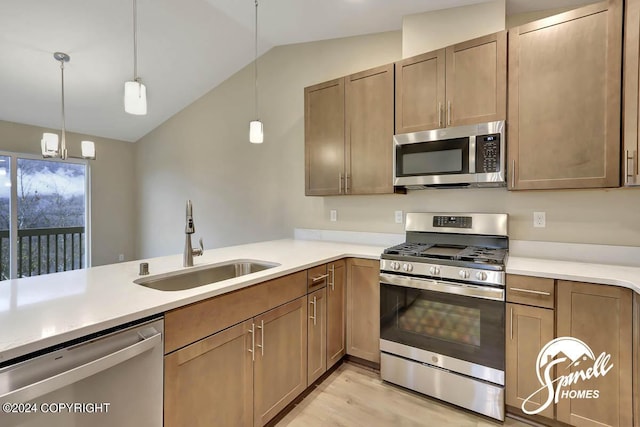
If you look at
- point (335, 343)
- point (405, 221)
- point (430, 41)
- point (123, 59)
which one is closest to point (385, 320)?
point (335, 343)

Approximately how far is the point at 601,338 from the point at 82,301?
8.02 ft

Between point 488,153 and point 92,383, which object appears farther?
point 488,153

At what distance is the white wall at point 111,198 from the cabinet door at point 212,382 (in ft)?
15.7

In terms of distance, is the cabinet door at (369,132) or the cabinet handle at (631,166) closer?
the cabinet handle at (631,166)

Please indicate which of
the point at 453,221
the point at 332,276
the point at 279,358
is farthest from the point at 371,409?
the point at 453,221

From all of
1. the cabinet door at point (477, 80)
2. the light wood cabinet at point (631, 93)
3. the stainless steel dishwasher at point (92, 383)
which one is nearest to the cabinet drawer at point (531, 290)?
the light wood cabinet at point (631, 93)

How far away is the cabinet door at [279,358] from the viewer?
1.63 metres

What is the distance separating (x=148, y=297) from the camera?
4.09 feet

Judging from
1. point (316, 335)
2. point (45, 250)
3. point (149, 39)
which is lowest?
point (316, 335)

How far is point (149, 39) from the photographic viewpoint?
3.11 metres

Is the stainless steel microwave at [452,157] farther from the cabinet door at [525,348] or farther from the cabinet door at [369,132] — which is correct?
the cabinet door at [525,348]

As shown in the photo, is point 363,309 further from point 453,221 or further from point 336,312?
point 453,221

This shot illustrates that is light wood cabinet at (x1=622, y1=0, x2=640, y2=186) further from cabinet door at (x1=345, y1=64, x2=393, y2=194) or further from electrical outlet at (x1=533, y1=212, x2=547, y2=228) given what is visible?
cabinet door at (x1=345, y1=64, x2=393, y2=194)

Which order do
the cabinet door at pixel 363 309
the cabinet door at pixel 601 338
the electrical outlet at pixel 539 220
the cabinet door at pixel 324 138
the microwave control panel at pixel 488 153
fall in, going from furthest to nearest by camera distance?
the cabinet door at pixel 324 138 < the cabinet door at pixel 363 309 < the electrical outlet at pixel 539 220 < the microwave control panel at pixel 488 153 < the cabinet door at pixel 601 338
